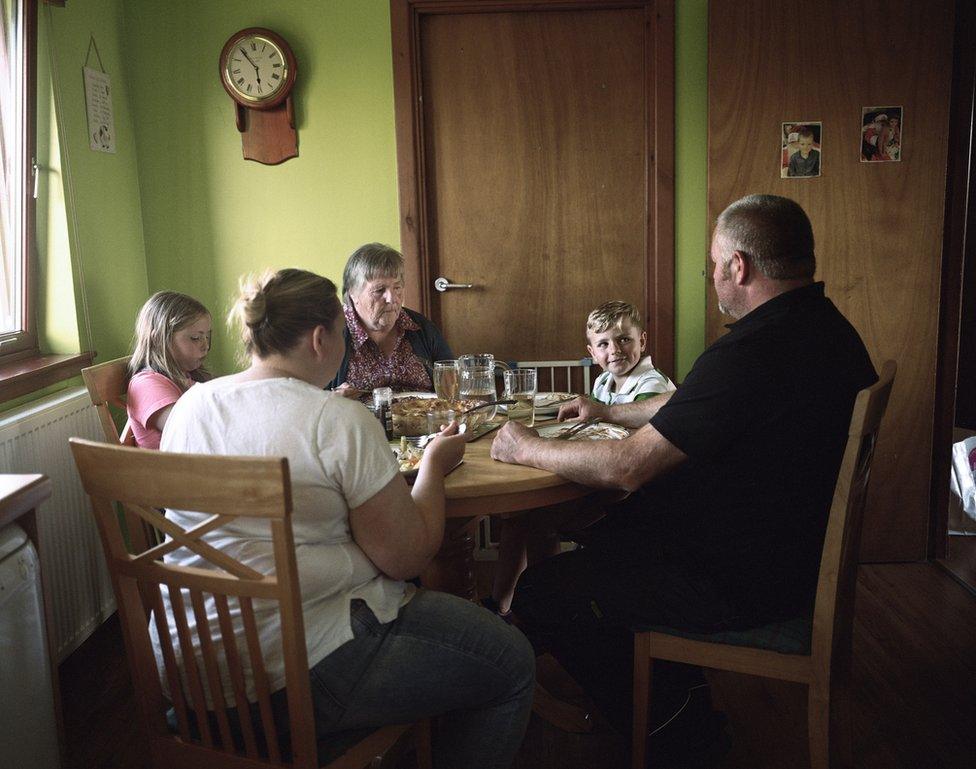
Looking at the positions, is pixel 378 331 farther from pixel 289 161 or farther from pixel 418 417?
pixel 289 161

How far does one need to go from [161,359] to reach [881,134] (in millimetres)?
2442

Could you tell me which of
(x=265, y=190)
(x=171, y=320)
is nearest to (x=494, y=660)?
(x=171, y=320)

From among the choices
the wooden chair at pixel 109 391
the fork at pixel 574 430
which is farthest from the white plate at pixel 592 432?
the wooden chair at pixel 109 391

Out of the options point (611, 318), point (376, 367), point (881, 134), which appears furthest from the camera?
point (881, 134)

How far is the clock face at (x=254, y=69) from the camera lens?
304 centimetres

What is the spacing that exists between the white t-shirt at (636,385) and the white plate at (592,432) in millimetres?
377

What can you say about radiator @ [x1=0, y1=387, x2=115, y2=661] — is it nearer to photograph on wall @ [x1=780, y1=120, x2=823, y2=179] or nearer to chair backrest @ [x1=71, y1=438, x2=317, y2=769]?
chair backrest @ [x1=71, y1=438, x2=317, y2=769]

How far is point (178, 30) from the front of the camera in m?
3.10

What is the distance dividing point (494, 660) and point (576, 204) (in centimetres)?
214

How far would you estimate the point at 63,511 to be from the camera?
236 centimetres

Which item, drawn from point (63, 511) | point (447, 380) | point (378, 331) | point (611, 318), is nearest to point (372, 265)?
point (378, 331)

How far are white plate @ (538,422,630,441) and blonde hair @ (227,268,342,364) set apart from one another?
27.5 inches

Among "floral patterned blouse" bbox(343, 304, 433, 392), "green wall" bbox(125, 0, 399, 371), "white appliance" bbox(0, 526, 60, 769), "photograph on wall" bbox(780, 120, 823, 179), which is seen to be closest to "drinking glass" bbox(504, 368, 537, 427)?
"floral patterned blouse" bbox(343, 304, 433, 392)

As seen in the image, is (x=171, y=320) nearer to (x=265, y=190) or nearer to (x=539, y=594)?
(x=265, y=190)
